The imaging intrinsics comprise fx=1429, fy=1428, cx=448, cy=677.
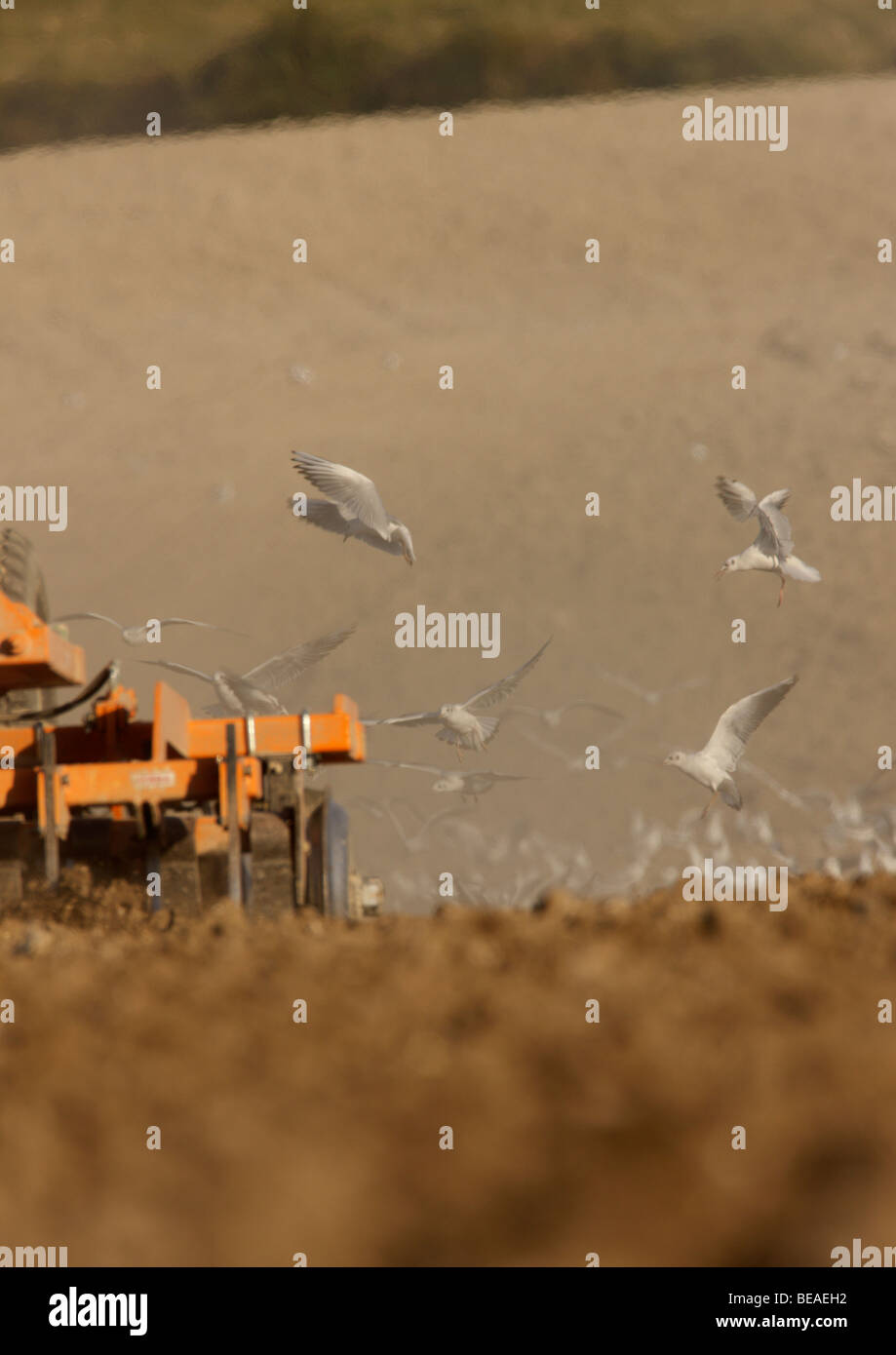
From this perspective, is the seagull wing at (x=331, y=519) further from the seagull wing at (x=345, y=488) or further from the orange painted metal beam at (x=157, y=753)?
the orange painted metal beam at (x=157, y=753)

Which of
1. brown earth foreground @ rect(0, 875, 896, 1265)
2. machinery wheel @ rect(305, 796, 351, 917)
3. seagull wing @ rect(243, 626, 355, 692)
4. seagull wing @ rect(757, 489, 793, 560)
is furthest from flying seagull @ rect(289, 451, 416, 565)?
brown earth foreground @ rect(0, 875, 896, 1265)

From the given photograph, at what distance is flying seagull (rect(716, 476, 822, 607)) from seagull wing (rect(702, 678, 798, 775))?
1146mm

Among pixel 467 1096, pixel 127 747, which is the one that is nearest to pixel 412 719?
pixel 127 747

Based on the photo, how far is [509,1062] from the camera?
2.50 metres

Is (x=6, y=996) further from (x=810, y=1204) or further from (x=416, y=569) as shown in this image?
(x=416, y=569)

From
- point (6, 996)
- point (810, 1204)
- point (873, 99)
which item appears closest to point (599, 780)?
point (6, 996)

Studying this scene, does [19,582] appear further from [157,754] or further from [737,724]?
[737,724]

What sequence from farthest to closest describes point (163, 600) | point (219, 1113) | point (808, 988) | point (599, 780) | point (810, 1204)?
point (163, 600) < point (599, 780) < point (808, 988) < point (219, 1113) < point (810, 1204)

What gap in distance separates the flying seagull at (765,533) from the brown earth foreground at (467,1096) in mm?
3432

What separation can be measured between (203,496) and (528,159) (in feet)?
31.1

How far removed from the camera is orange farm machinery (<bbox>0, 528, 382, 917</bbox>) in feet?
16.7

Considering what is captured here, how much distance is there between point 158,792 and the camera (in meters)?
5.11

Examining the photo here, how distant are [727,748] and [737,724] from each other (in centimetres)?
15

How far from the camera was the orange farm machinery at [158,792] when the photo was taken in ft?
16.7
